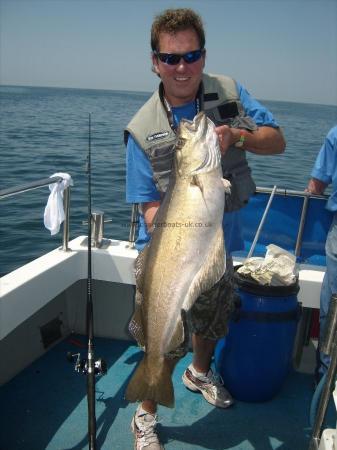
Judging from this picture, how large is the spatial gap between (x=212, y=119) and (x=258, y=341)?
6.04 ft

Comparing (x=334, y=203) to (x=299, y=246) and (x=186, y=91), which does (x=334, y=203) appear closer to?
(x=299, y=246)

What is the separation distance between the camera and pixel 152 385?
105 inches

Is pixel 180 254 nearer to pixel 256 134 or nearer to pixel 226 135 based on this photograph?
pixel 226 135

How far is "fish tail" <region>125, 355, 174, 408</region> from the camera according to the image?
2.66m

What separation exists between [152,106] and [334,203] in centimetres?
191

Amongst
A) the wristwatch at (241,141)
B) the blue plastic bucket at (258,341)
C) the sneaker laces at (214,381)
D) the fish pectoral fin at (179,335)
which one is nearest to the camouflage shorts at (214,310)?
the blue plastic bucket at (258,341)

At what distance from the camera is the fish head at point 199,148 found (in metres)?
2.63

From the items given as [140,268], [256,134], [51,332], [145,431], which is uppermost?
[256,134]

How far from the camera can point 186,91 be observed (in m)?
2.94

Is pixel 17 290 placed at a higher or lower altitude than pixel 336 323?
lower

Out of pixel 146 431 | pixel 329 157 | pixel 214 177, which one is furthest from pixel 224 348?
pixel 329 157

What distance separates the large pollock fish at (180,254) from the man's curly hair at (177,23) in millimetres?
640

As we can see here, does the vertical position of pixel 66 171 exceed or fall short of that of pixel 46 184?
it falls short

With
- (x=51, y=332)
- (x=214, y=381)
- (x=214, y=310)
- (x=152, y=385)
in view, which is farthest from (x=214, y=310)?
(x=51, y=332)
